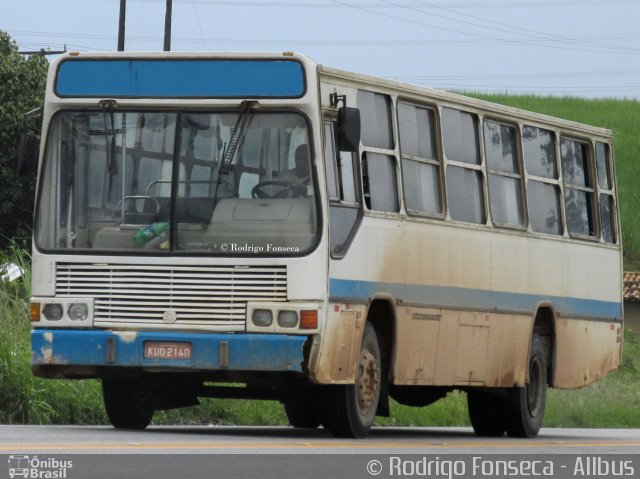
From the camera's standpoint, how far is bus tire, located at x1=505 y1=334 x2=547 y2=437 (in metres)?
18.6

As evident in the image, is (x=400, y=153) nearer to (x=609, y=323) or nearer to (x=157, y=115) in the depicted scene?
(x=157, y=115)

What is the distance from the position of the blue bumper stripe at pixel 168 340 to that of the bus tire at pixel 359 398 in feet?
2.50

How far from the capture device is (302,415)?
18.3 meters

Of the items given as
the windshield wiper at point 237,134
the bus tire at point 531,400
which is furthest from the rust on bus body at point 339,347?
the bus tire at point 531,400

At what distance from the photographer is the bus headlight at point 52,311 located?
14547 millimetres

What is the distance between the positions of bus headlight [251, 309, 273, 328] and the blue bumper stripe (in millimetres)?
87

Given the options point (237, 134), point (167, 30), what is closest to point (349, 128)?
point (237, 134)

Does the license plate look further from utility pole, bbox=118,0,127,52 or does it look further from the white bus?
utility pole, bbox=118,0,127,52

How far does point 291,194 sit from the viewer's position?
14383mm

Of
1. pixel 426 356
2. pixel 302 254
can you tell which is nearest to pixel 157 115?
pixel 302 254

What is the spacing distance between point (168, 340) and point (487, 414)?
18.5 feet

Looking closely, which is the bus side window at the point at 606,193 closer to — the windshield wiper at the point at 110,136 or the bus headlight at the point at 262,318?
the bus headlight at the point at 262,318
